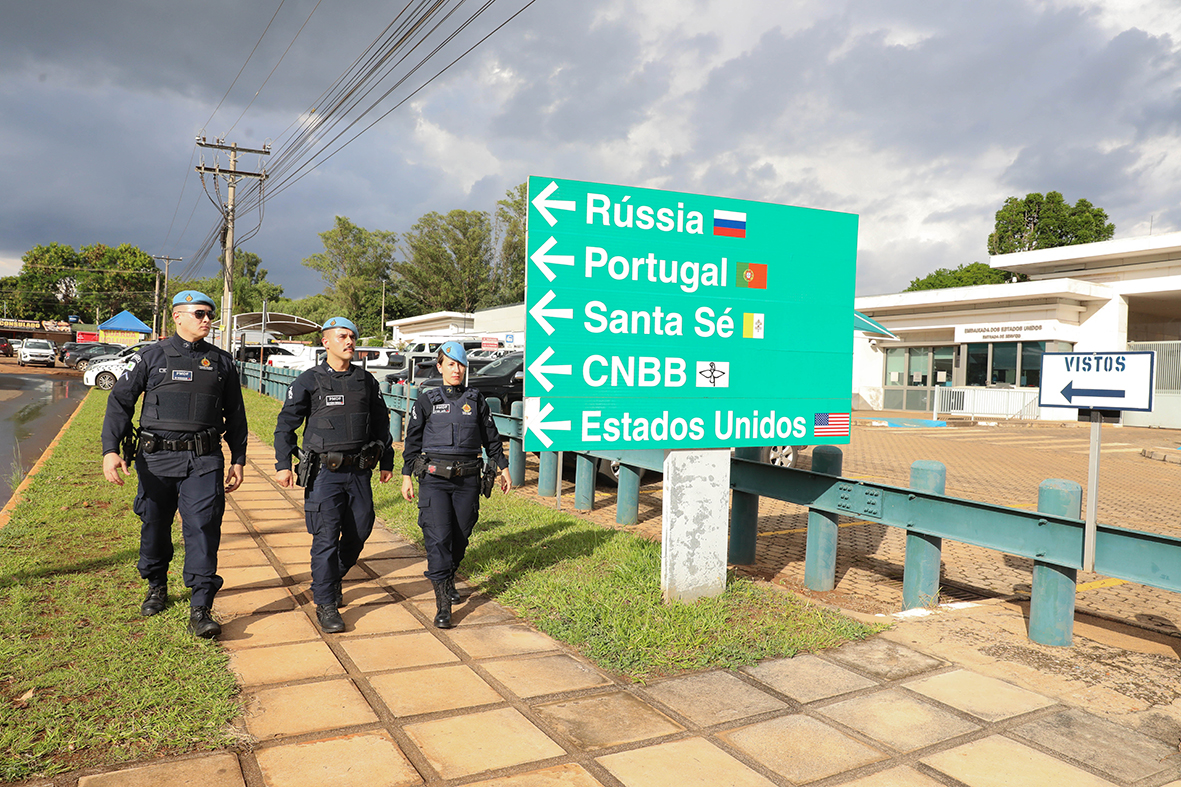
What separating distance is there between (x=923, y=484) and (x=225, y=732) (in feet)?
13.1

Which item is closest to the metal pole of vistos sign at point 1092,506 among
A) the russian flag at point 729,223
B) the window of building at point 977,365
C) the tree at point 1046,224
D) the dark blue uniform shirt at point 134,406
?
the russian flag at point 729,223

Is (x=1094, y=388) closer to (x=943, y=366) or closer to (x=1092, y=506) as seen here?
(x=1092, y=506)

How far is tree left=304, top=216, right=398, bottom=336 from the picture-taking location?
249 ft

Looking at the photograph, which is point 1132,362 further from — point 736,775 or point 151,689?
point 151,689

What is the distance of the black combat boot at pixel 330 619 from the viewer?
436cm

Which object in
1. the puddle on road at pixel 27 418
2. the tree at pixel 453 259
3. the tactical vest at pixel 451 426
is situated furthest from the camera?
the tree at pixel 453 259

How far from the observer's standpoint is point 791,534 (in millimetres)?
7785

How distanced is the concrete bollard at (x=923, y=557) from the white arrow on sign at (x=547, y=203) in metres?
2.67

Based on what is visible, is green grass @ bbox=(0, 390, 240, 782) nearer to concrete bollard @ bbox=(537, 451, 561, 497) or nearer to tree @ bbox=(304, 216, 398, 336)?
concrete bollard @ bbox=(537, 451, 561, 497)

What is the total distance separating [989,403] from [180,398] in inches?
1125

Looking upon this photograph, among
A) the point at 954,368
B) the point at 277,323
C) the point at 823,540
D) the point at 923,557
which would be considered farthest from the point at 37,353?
the point at 923,557

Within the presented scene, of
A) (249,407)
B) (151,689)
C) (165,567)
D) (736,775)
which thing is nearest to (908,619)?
(736,775)

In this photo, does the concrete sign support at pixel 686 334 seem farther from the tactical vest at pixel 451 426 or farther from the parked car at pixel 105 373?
the parked car at pixel 105 373

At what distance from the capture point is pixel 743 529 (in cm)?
612
